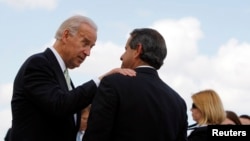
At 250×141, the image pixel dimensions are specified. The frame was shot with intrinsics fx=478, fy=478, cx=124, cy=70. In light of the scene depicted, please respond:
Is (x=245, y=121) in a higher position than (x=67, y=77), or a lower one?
lower

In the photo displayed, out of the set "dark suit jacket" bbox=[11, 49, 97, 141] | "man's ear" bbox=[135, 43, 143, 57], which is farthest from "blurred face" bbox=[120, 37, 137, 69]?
"dark suit jacket" bbox=[11, 49, 97, 141]

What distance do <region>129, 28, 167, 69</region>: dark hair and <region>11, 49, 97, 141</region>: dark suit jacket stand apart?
18.8 inches

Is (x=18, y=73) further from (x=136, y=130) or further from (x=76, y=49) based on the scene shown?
(x=136, y=130)

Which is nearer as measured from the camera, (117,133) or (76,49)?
(117,133)

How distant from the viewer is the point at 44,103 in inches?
135

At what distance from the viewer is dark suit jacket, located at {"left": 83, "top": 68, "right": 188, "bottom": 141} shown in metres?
3.38

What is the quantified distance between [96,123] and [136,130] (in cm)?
31

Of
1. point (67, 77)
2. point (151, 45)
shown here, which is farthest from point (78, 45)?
point (151, 45)

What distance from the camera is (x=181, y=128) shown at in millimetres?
3832

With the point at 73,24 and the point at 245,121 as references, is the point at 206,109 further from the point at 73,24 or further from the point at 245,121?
the point at 73,24

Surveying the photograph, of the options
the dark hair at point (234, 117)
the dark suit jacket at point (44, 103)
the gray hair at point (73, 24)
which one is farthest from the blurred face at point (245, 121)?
the dark suit jacket at point (44, 103)

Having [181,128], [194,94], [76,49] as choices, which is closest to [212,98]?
[194,94]

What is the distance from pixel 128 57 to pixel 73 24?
534 millimetres

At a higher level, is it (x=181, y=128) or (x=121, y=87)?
(x=121, y=87)
